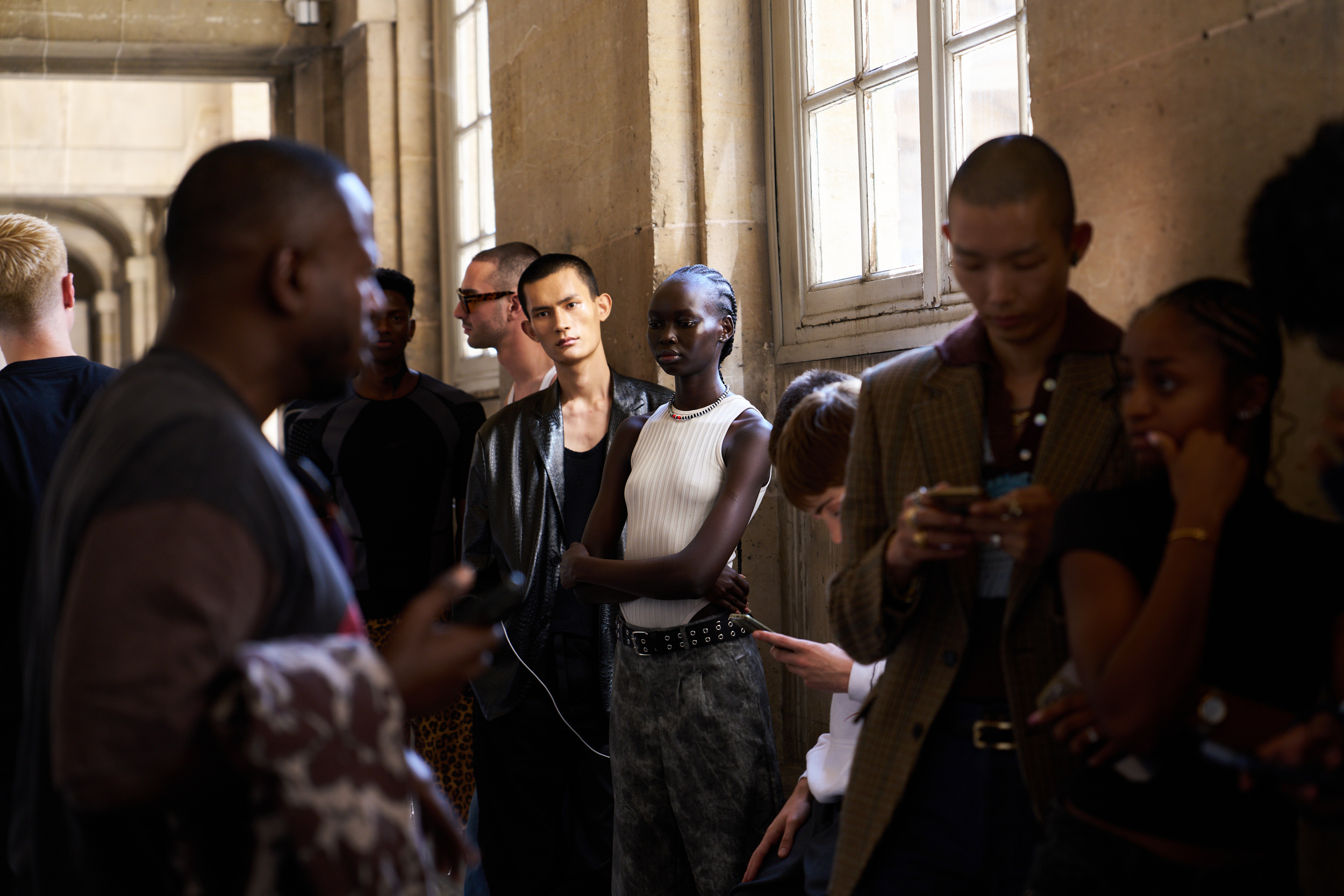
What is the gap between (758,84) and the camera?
13.2 ft

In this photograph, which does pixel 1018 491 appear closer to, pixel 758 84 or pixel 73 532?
pixel 73 532

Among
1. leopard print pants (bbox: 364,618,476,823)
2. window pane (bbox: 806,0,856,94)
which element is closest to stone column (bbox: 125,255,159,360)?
leopard print pants (bbox: 364,618,476,823)

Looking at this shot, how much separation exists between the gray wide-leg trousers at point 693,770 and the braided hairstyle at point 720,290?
809 mm

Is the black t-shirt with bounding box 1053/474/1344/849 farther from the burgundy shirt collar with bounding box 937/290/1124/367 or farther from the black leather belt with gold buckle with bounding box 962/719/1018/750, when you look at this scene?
the burgundy shirt collar with bounding box 937/290/1124/367

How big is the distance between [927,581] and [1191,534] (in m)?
0.46

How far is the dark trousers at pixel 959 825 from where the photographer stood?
173 centimetres

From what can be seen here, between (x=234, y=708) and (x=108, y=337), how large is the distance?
23148 millimetres

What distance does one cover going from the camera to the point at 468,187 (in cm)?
653

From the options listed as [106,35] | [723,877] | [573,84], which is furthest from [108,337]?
[723,877]

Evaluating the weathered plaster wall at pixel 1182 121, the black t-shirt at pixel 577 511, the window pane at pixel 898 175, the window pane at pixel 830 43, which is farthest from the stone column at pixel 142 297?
the weathered plaster wall at pixel 1182 121

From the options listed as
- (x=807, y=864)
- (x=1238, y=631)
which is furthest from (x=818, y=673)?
(x=1238, y=631)

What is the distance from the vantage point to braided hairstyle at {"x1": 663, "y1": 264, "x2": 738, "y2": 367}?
3.20 meters

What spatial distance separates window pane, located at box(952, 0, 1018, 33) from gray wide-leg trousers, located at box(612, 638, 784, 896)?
167cm

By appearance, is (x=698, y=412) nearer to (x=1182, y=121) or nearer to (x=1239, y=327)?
(x=1182, y=121)
